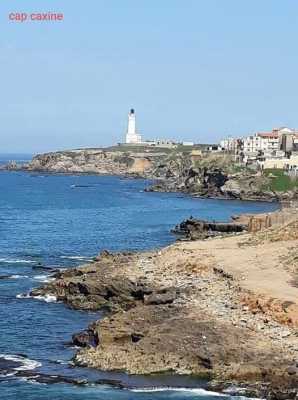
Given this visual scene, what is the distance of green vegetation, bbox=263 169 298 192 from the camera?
164 meters

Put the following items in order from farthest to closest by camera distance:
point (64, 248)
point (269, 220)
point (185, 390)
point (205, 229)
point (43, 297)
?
point (205, 229)
point (64, 248)
point (269, 220)
point (43, 297)
point (185, 390)

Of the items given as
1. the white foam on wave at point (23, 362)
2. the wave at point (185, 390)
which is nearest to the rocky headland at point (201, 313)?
the wave at point (185, 390)

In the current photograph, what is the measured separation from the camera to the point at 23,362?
137ft

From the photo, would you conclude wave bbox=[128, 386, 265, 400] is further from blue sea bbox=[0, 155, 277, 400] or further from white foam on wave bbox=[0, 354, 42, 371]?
white foam on wave bbox=[0, 354, 42, 371]

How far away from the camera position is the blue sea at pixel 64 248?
37.6 meters

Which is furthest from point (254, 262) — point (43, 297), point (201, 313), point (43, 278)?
point (43, 278)

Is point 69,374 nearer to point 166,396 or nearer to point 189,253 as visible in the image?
point 166,396

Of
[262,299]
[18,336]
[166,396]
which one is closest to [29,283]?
[18,336]

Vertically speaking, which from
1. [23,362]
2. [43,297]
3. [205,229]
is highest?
[205,229]

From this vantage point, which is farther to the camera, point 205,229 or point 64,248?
point 205,229

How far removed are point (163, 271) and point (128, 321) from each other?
1679cm

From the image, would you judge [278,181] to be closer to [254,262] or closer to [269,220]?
[269,220]

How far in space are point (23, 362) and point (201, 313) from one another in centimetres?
1108

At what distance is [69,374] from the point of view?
39656 millimetres
